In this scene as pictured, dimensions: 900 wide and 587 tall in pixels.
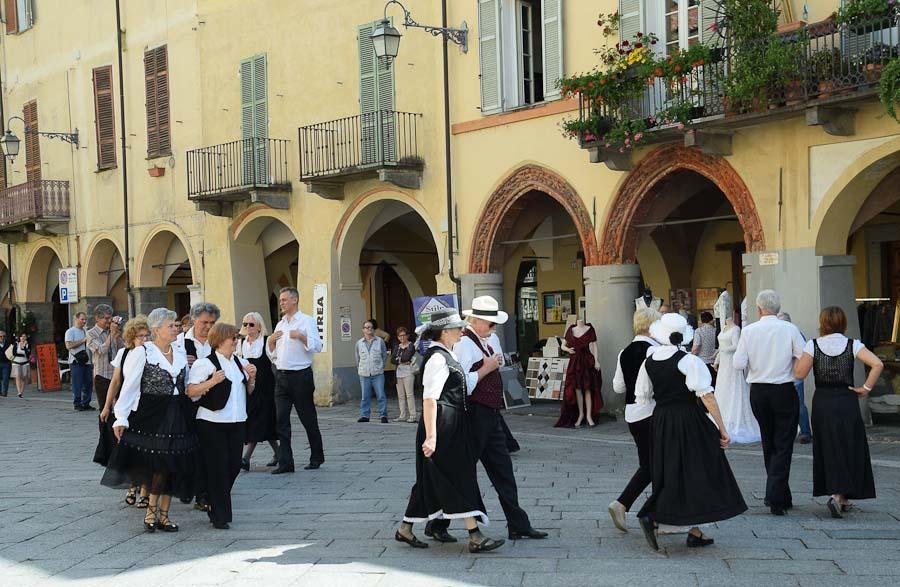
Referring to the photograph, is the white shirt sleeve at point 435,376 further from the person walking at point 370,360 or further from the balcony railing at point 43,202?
the balcony railing at point 43,202

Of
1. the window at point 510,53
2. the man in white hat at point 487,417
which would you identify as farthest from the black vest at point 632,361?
the window at point 510,53

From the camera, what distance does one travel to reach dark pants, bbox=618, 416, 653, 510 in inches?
330

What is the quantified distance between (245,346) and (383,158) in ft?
24.9

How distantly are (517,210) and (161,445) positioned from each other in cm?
1036

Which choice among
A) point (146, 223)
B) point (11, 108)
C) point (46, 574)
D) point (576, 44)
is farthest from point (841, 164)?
point (11, 108)

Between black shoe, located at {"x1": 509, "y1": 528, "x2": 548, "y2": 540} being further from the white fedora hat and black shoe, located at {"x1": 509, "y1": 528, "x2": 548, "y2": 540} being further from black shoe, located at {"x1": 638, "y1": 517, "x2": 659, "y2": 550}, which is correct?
the white fedora hat

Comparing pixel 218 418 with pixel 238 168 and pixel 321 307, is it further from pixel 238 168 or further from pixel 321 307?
pixel 238 168

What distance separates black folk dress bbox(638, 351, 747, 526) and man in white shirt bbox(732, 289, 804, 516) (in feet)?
4.74

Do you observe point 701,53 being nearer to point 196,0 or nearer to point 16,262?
point 196,0

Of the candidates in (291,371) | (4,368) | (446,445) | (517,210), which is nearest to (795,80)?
(517,210)

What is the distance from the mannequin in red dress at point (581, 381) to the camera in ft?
55.1

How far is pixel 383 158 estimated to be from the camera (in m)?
19.4

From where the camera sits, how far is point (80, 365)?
22922mm

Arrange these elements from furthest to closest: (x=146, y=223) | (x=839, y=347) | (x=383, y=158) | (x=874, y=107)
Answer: (x=146, y=223) → (x=383, y=158) → (x=874, y=107) → (x=839, y=347)
